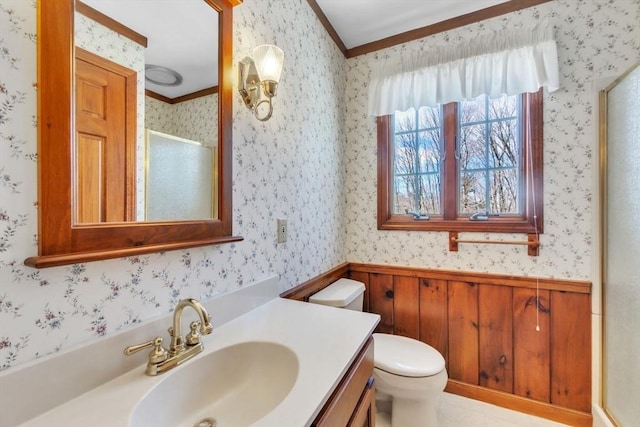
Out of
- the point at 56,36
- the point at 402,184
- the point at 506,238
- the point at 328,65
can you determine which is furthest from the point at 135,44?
the point at 506,238

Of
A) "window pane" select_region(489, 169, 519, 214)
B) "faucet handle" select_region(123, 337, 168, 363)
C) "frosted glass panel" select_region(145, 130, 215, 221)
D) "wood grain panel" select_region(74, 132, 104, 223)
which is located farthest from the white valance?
"faucet handle" select_region(123, 337, 168, 363)

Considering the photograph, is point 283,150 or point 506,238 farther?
point 506,238

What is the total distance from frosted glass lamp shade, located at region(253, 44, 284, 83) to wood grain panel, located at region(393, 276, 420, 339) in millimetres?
1496

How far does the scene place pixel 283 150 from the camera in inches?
53.3

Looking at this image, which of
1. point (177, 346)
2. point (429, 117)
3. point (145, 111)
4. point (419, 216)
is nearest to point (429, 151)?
point (429, 117)

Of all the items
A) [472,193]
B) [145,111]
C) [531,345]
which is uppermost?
[145,111]

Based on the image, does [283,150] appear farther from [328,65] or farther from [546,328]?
[546,328]

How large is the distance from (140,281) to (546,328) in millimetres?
2006

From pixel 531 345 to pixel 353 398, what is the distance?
4.50ft

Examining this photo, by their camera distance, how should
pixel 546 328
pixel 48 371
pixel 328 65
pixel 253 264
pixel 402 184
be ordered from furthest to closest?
pixel 402 184
pixel 328 65
pixel 546 328
pixel 253 264
pixel 48 371

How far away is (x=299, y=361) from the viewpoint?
740 millimetres

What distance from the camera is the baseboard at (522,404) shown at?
4.89 feet

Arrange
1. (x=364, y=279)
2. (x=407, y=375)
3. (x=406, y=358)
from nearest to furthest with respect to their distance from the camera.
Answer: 1. (x=407, y=375)
2. (x=406, y=358)
3. (x=364, y=279)

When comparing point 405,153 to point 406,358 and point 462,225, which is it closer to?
point 462,225
